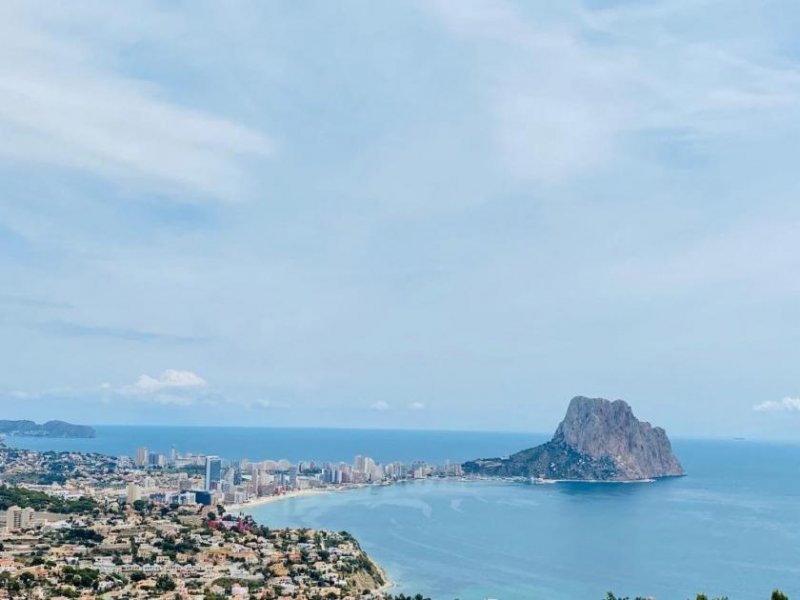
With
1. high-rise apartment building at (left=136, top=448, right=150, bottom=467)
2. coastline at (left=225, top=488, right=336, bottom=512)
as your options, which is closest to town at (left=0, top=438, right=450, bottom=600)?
coastline at (left=225, top=488, right=336, bottom=512)

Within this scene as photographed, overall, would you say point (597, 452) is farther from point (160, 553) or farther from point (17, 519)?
point (160, 553)

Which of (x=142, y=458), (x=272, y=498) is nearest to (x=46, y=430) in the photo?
(x=142, y=458)

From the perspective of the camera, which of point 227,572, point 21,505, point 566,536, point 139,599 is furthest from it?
point 566,536

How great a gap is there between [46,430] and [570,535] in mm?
143235

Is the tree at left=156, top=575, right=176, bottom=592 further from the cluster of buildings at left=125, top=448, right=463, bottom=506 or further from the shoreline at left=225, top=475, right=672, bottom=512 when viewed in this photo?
the shoreline at left=225, top=475, right=672, bottom=512

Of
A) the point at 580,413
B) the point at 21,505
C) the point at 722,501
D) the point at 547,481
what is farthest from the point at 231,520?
→ the point at 580,413

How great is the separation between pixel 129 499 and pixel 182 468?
31142mm

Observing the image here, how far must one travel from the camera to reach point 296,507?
62000mm

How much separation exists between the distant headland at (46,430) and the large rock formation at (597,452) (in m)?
106

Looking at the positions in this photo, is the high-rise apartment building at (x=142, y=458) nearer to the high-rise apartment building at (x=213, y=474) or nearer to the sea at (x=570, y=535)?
the high-rise apartment building at (x=213, y=474)

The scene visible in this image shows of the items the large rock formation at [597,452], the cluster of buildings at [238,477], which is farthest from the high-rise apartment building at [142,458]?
the large rock formation at [597,452]

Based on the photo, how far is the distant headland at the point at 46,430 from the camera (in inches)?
6668

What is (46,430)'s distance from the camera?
557ft

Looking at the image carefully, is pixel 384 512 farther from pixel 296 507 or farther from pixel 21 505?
pixel 21 505
